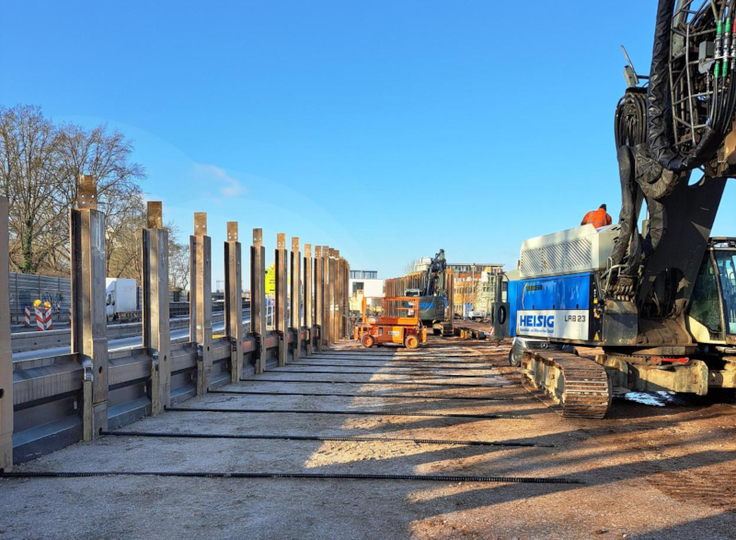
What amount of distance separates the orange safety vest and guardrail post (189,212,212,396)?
270 inches

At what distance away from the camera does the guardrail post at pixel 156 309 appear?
844cm

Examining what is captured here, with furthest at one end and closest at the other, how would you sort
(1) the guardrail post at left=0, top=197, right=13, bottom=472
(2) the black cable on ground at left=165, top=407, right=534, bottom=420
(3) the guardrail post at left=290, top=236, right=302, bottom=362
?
(3) the guardrail post at left=290, top=236, right=302, bottom=362
(2) the black cable on ground at left=165, top=407, right=534, bottom=420
(1) the guardrail post at left=0, top=197, right=13, bottom=472

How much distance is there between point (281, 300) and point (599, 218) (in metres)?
9.25

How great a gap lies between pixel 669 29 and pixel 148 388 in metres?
8.29

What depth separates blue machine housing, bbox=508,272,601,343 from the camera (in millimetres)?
8750

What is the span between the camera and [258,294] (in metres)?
13.5

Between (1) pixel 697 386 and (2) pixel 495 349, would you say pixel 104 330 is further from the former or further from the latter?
(2) pixel 495 349

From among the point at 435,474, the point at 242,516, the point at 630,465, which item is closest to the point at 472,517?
the point at 435,474

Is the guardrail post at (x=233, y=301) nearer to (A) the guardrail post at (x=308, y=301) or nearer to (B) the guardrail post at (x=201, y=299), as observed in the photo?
(B) the guardrail post at (x=201, y=299)

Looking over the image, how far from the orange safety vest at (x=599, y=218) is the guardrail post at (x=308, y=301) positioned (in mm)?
11487

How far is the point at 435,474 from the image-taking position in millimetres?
5699

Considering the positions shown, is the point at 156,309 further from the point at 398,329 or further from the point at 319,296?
Result: the point at 398,329

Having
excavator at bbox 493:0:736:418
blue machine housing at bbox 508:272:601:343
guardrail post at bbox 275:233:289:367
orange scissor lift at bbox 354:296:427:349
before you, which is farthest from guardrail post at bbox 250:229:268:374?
orange scissor lift at bbox 354:296:427:349

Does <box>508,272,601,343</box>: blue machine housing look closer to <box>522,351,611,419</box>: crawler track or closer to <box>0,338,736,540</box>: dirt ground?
<box>522,351,611,419</box>: crawler track
